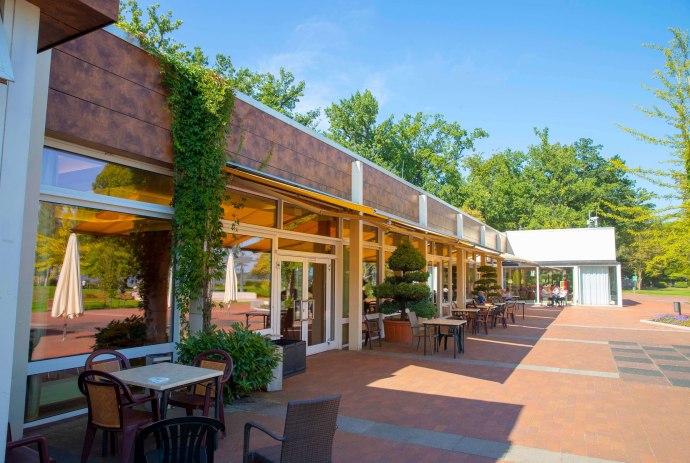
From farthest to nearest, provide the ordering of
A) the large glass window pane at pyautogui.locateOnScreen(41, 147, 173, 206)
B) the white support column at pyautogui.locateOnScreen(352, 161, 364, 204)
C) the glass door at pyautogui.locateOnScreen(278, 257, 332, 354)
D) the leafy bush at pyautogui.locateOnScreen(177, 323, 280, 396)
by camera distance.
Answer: the white support column at pyautogui.locateOnScreen(352, 161, 364, 204), the glass door at pyautogui.locateOnScreen(278, 257, 332, 354), the leafy bush at pyautogui.locateOnScreen(177, 323, 280, 396), the large glass window pane at pyautogui.locateOnScreen(41, 147, 173, 206)

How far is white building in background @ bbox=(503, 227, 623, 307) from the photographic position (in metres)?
28.5

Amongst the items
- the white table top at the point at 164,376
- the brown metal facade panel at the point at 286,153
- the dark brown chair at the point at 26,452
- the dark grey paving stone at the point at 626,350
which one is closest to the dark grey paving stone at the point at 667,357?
the dark grey paving stone at the point at 626,350

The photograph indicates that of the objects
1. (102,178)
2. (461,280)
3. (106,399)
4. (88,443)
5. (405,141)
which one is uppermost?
(405,141)

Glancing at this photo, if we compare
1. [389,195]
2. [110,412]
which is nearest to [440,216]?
[389,195]

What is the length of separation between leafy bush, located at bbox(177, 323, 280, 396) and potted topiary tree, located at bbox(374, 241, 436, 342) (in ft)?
19.4

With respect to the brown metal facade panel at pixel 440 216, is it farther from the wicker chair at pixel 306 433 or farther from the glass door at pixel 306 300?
the wicker chair at pixel 306 433

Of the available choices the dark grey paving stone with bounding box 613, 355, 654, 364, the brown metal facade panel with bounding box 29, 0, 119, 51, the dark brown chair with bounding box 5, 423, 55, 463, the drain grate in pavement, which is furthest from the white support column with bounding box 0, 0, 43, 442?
the dark grey paving stone with bounding box 613, 355, 654, 364

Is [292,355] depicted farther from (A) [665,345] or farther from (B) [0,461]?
(A) [665,345]

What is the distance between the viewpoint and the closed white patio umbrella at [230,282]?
24.6ft

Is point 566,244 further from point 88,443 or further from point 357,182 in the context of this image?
point 88,443

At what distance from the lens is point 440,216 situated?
18.1 meters

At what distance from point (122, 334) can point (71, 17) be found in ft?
13.3

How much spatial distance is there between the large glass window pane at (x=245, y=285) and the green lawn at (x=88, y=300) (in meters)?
1.33

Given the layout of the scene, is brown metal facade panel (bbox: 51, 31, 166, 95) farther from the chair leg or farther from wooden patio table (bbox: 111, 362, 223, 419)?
the chair leg
